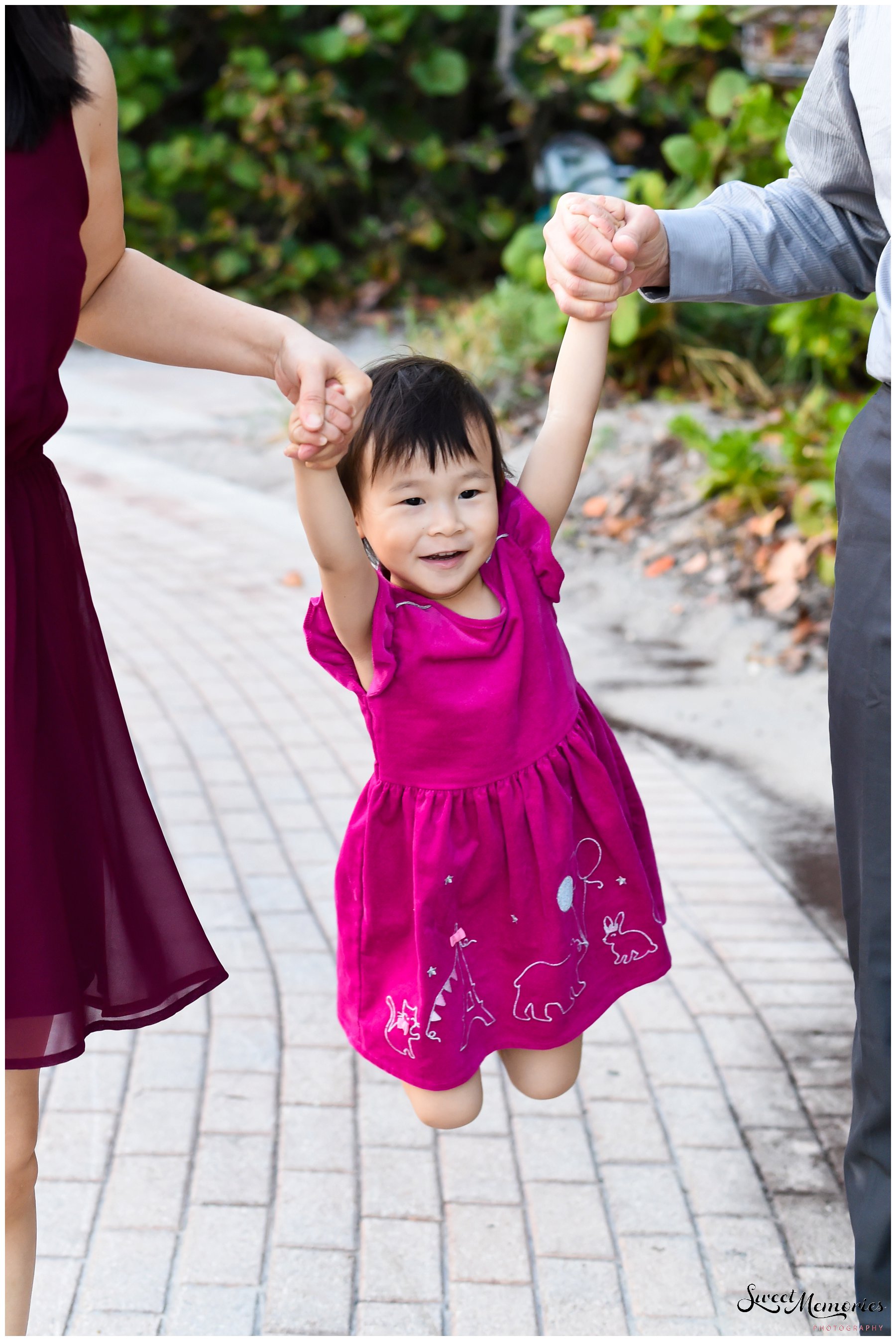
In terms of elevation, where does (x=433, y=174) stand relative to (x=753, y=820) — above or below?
above

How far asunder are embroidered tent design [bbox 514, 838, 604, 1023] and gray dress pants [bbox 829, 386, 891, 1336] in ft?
1.18

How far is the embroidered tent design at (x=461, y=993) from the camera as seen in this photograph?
1.84 metres

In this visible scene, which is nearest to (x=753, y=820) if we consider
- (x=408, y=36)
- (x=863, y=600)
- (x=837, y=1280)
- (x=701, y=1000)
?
(x=701, y=1000)

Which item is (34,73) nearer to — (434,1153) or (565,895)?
(565,895)

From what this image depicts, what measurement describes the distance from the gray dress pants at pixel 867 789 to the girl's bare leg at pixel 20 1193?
1037mm

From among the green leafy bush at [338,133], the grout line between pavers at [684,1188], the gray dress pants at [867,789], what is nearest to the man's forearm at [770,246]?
the gray dress pants at [867,789]

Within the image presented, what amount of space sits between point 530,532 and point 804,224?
1.86 ft

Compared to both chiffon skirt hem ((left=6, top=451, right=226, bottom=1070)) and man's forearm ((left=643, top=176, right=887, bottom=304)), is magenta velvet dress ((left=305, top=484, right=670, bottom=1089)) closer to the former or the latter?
chiffon skirt hem ((left=6, top=451, right=226, bottom=1070))

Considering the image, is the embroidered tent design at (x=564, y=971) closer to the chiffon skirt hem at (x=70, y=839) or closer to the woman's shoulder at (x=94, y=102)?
the chiffon skirt hem at (x=70, y=839)

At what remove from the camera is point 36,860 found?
1.57m

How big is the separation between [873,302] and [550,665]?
12.3 feet

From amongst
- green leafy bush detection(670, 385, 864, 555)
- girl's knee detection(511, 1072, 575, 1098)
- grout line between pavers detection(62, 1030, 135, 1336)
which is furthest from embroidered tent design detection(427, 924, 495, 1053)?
green leafy bush detection(670, 385, 864, 555)

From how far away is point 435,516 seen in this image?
1.73 metres

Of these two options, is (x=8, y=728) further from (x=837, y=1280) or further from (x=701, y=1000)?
(x=701, y=1000)
